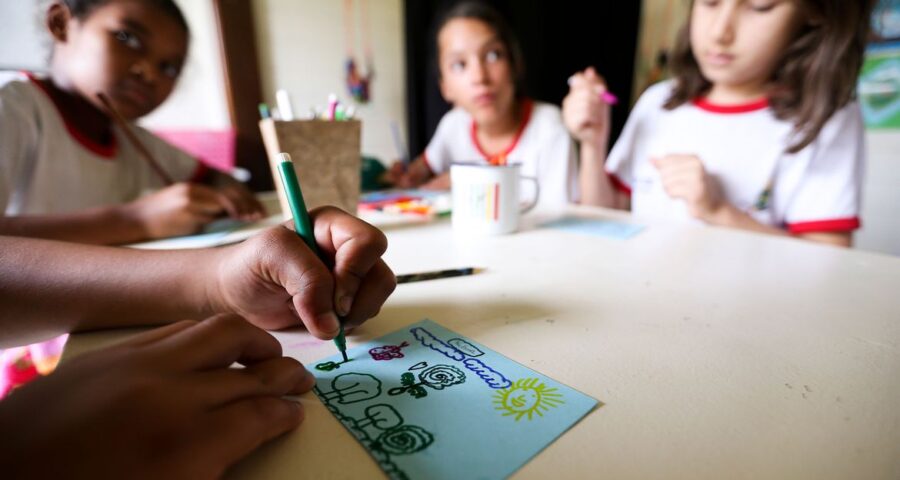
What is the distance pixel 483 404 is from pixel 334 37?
1.66m

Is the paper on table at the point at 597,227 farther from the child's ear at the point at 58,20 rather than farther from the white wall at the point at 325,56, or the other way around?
the white wall at the point at 325,56

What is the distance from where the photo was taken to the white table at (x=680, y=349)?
0.18 meters

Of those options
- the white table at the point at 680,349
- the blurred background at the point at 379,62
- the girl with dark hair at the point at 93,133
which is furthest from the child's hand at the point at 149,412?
the blurred background at the point at 379,62

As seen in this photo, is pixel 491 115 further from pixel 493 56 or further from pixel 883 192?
pixel 883 192

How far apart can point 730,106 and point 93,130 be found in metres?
1.25

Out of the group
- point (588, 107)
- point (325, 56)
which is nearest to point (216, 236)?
point (588, 107)

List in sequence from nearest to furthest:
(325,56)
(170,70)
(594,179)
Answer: (170,70) → (594,179) → (325,56)

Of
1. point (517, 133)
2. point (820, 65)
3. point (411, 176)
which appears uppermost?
point (820, 65)

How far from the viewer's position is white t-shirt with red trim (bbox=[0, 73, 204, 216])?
587mm

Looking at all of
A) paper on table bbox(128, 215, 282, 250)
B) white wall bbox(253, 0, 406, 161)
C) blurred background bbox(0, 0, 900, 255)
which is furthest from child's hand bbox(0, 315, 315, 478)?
white wall bbox(253, 0, 406, 161)


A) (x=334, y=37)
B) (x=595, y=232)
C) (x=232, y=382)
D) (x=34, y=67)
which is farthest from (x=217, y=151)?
(x=232, y=382)

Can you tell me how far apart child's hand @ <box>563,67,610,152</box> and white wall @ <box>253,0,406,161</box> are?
839mm

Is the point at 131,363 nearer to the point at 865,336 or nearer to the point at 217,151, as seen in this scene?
the point at 865,336

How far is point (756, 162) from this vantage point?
0.79m
